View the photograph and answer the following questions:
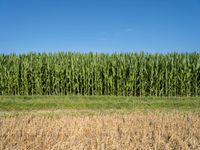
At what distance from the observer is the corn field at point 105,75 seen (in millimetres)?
22938

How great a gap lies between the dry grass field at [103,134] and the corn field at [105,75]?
40.9 feet

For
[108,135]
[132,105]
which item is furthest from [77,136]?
[132,105]

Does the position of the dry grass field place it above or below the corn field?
below

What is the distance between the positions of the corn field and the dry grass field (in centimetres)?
1245

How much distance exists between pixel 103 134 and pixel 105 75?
1515 cm

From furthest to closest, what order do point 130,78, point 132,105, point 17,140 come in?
point 130,78
point 132,105
point 17,140

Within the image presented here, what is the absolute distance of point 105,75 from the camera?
75.9 feet

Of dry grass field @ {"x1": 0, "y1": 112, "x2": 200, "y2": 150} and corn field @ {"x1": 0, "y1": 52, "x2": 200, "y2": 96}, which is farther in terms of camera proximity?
corn field @ {"x1": 0, "y1": 52, "x2": 200, "y2": 96}

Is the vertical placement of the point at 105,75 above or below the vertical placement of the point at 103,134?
above

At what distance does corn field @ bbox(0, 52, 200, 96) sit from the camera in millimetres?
22938

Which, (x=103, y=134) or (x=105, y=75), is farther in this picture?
(x=105, y=75)

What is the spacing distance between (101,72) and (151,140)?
1624 centimetres

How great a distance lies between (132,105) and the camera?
16.7 metres

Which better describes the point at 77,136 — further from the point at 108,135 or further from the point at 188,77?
the point at 188,77
